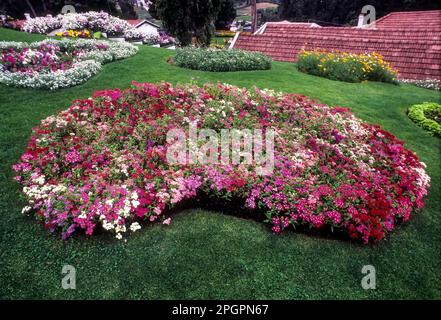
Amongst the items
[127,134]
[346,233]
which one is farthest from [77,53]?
[346,233]

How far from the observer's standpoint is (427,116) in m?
10.4

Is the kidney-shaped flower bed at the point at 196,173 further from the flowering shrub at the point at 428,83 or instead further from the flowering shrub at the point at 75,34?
the flowering shrub at the point at 75,34

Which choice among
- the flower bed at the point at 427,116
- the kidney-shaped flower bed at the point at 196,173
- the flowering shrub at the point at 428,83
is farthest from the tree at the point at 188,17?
the flowering shrub at the point at 428,83

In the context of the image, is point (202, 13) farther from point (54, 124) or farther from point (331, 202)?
point (331, 202)

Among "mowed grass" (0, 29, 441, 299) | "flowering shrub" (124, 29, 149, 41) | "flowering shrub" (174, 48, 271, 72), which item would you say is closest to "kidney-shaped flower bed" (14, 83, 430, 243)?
"mowed grass" (0, 29, 441, 299)

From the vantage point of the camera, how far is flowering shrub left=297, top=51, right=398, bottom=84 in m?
13.4

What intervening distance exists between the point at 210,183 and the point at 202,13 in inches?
494

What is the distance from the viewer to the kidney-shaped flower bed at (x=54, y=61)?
9.12m

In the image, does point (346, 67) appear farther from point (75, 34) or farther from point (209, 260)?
point (75, 34)

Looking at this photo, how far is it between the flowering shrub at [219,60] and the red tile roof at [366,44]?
5.06 metres

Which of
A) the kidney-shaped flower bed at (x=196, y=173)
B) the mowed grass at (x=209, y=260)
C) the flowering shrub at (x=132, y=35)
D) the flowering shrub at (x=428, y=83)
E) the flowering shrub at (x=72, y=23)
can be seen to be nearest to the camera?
the mowed grass at (x=209, y=260)

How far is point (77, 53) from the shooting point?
12.1 metres

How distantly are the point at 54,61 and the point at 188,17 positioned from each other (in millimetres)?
7011

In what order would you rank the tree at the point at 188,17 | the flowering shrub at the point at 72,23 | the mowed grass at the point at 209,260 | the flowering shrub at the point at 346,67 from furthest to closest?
the flowering shrub at the point at 72,23, the tree at the point at 188,17, the flowering shrub at the point at 346,67, the mowed grass at the point at 209,260
